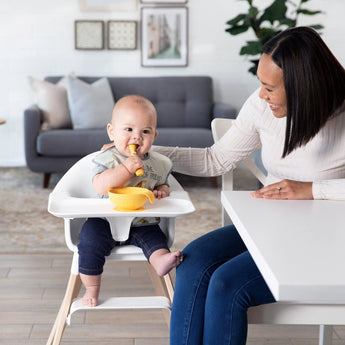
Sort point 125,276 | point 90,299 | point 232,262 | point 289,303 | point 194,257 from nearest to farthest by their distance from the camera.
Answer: point 289,303 → point 232,262 → point 194,257 → point 90,299 → point 125,276

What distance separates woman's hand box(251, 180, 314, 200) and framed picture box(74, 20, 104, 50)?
429 centimetres

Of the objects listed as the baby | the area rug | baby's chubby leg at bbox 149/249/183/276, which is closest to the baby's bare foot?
the baby

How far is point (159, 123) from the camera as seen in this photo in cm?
518

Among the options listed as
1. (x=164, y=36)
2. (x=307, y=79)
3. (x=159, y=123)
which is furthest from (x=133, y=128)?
(x=164, y=36)

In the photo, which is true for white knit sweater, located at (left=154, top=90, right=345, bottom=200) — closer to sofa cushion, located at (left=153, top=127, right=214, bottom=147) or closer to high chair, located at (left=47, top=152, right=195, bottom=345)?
high chair, located at (left=47, top=152, right=195, bottom=345)

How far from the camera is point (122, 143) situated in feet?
5.44

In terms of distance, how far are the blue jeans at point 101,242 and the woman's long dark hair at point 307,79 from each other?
50cm

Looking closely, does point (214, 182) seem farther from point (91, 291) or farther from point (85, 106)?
point (91, 291)

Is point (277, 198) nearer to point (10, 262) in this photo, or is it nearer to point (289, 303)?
point (289, 303)

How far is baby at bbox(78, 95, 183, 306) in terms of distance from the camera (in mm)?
1579

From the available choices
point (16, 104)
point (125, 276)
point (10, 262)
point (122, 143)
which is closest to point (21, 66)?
point (16, 104)

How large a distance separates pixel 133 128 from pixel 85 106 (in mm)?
3234

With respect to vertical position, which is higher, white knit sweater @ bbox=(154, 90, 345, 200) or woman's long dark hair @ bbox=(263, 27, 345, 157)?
woman's long dark hair @ bbox=(263, 27, 345, 157)

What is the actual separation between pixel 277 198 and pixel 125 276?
1.44m
